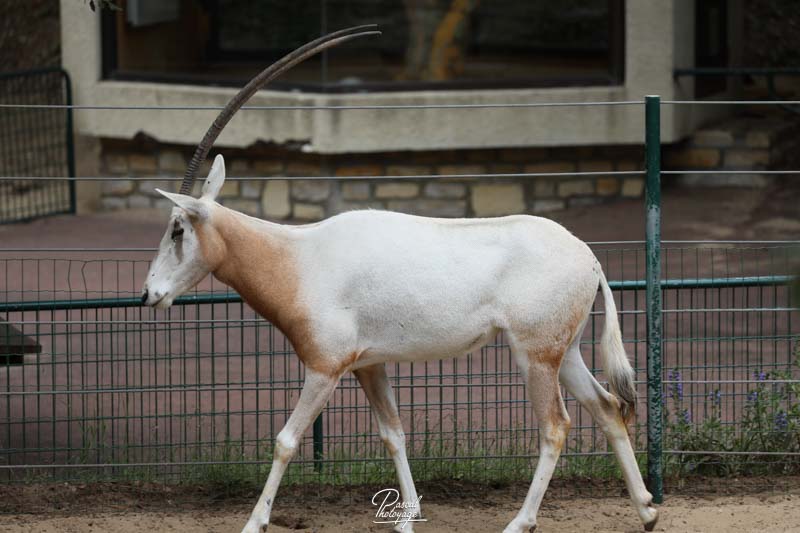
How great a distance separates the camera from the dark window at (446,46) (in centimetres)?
1306

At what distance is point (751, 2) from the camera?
16141mm

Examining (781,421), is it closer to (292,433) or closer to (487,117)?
(292,433)

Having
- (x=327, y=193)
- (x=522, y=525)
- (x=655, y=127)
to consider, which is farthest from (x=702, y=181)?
(x=522, y=525)

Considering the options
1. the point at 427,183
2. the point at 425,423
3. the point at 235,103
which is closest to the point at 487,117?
the point at 427,183

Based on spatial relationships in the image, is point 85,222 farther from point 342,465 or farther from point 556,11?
point 342,465

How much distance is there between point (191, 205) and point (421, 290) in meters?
0.96

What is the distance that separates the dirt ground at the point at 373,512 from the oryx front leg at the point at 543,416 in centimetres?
35

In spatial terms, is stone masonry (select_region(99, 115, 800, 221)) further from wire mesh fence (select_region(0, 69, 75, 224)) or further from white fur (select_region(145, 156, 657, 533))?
white fur (select_region(145, 156, 657, 533))

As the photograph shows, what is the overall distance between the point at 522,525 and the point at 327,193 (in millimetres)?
7864

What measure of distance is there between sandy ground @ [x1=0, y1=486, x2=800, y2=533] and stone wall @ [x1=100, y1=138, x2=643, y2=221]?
23.4 feet

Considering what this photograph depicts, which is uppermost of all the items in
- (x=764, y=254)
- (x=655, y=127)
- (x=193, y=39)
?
(x=193, y=39)

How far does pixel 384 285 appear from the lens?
5191mm

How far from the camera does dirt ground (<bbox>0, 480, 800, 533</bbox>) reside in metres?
5.68

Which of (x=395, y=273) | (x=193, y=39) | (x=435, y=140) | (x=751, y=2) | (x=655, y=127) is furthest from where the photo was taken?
(x=751, y=2)
